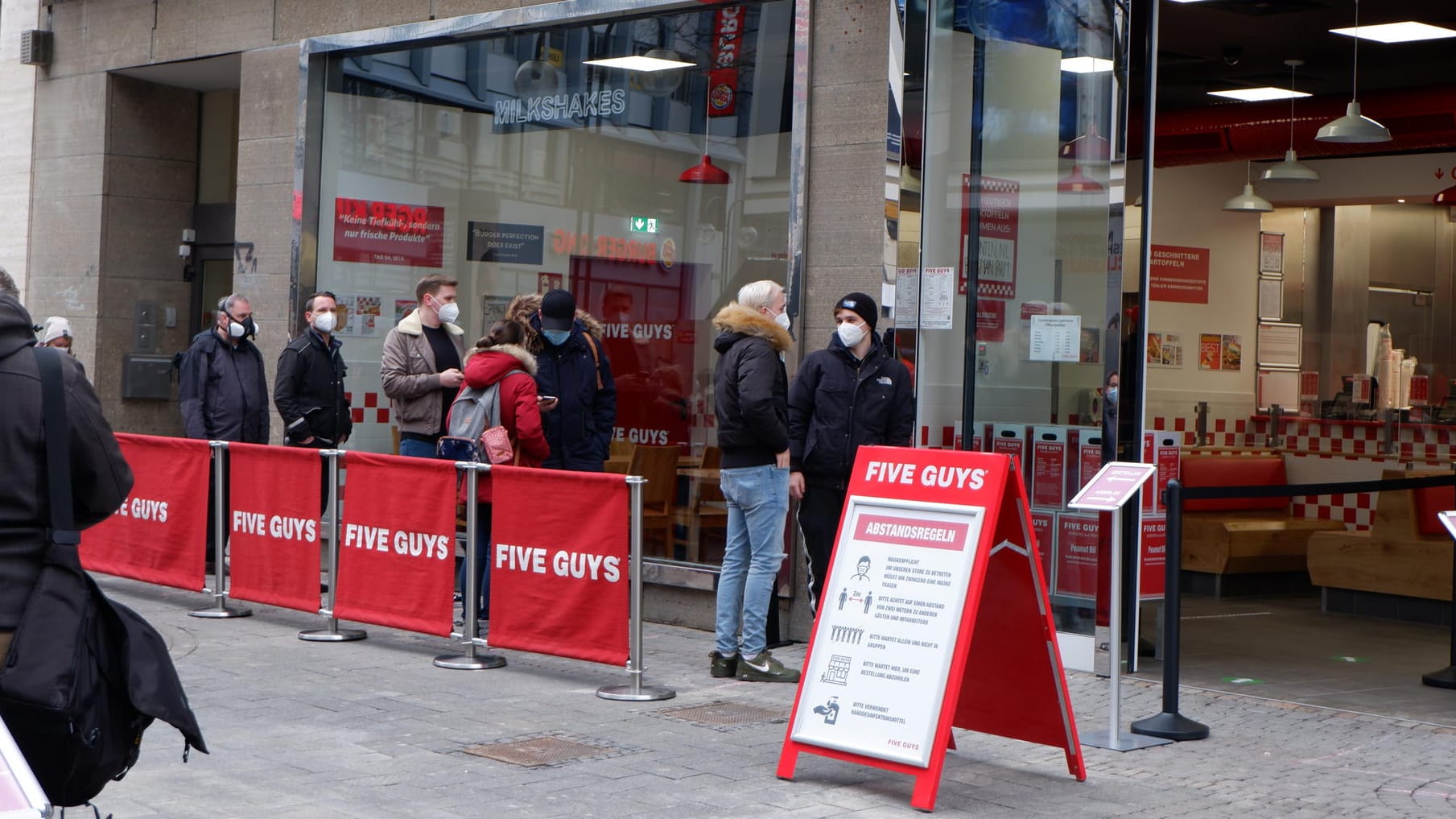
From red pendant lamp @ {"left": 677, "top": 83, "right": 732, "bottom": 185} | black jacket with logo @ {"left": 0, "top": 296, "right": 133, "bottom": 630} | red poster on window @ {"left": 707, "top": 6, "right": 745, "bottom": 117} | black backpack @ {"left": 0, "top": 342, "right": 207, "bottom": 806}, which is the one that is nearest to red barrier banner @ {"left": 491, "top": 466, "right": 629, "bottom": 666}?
red pendant lamp @ {"left": 677, "top": 83, "right": 732, "bottom": 185}

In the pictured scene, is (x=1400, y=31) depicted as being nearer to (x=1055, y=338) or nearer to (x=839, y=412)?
(x=1055, y=338)

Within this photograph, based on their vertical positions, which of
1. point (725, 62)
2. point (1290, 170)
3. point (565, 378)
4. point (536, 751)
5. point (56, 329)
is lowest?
point (536, 751)

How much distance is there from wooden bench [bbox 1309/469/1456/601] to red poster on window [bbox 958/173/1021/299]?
3.51 m

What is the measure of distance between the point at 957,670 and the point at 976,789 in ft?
1.86

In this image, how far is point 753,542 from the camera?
7.53 metres

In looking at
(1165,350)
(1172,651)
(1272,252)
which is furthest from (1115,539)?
(1272,252)

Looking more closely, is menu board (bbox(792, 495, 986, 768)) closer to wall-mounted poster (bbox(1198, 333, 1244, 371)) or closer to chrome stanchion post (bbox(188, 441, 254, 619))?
chrome stanchion post (bbox(188, 441, 254, 619))

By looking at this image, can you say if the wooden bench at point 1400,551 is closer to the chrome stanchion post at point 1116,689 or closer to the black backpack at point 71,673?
the chrome stanchion post at point 1116,689

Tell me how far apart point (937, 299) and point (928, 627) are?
11.3ft

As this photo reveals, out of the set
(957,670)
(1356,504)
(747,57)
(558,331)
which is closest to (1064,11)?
(747,57)

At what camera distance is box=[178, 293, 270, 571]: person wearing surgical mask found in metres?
10.6

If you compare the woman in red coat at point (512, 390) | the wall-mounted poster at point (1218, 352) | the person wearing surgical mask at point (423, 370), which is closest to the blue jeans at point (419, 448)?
the person wearing surgical mask at point (423, 370)

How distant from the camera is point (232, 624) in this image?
9.08m

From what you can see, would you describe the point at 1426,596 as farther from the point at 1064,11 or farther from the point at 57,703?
the point at 57,703
